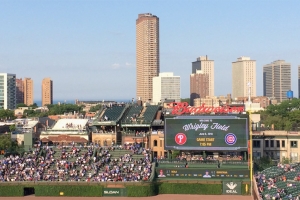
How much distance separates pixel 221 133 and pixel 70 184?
16.9m

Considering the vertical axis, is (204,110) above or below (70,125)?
above

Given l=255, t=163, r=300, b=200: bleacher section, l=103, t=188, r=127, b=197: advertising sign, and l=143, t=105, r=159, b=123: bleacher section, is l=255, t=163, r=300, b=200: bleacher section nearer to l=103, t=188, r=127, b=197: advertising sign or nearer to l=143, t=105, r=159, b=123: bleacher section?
l=103, t=188, r=127, b=197: advertising sign

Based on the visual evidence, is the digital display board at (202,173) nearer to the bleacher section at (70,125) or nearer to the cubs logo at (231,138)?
the cubs logo at (231,138)

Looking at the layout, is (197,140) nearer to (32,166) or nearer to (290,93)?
(32,166)

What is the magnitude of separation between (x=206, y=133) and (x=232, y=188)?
256 inches

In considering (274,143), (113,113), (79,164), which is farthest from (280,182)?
(113,113)

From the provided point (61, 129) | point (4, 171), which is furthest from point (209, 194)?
point (61, 129)

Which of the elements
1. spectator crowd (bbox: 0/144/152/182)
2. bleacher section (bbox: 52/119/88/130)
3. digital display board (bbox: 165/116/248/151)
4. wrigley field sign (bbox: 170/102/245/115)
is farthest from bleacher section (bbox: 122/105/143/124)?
digital display board (bbox: 165/116/248/151)

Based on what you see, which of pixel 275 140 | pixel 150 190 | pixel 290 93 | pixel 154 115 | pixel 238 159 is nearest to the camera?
pixel 150 190

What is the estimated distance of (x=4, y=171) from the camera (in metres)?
62.5

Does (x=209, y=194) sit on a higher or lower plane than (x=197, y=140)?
lower

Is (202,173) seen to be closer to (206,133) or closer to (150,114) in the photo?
(206,133)

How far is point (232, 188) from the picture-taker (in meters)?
58.1

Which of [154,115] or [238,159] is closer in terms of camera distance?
[238,159]
